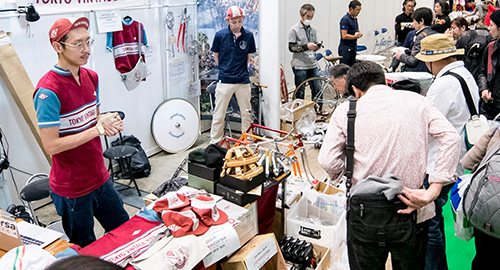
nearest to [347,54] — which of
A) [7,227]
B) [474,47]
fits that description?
[474,47]

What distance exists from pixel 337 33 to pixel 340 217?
7.85 metres

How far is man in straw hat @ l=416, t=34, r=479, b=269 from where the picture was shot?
9.81 ft

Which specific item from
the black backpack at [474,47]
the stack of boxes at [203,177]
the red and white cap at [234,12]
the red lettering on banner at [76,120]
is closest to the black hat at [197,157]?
the stack of boxes at [203,177]

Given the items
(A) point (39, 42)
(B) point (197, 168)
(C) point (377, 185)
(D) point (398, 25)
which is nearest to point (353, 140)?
(C) point (377, 185)

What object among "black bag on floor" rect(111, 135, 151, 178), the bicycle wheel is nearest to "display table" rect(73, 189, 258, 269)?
"black bag on floor" rect(111, 135, 151, 178)

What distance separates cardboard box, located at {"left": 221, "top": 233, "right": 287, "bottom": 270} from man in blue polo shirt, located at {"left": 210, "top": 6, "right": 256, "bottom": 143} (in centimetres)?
346

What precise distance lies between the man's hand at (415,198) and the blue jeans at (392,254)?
223 millimetres

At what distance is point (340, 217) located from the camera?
364 centimetres

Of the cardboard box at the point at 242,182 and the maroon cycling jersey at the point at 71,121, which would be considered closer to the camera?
the maroon cycling jersey at the point at 71,121

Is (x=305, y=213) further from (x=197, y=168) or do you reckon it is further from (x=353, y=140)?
(x=353, y=140)

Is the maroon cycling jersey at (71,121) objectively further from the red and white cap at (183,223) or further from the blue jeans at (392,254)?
the blue jeans at (392,254)

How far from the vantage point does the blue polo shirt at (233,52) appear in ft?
19.5

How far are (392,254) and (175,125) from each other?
421 cm

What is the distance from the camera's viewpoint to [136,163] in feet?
17.5
